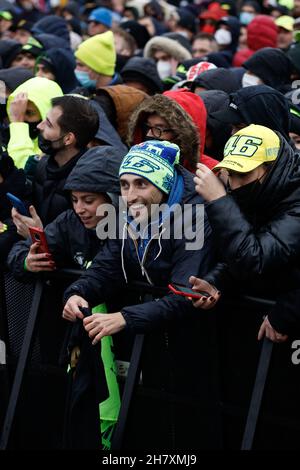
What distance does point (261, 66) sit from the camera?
739 cm

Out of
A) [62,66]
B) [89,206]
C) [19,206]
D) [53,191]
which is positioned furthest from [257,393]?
[62,66]

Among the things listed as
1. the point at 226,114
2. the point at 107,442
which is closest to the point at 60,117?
the point at 226,114

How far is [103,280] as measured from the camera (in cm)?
475

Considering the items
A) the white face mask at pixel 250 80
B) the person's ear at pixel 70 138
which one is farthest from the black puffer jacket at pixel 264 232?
the white face mask at pixel 250 80

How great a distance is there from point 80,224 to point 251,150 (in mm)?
1259

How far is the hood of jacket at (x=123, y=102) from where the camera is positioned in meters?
6.94

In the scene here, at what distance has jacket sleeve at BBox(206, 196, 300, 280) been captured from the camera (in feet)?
13.3

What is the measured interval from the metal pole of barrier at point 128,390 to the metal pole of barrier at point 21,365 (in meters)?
0.72

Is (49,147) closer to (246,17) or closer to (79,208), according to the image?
(79,208)

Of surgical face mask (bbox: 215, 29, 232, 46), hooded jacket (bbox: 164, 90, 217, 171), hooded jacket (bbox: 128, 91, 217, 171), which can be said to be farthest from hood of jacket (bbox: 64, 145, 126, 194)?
surgical face mask (bbox: 215, 29, 232, 46)

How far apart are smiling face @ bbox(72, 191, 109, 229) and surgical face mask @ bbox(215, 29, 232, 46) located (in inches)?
318

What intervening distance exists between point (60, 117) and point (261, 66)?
2.16 metres

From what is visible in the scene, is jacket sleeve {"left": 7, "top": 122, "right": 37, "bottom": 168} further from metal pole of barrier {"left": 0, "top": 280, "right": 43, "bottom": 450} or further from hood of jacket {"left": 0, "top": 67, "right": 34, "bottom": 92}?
metal pole of barrier {"left": 0, "top": 280, "right": 43, "bottom": 450}

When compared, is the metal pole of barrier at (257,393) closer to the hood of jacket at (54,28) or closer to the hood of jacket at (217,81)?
the hood of jacket at (217,81)
